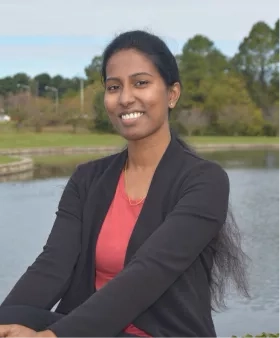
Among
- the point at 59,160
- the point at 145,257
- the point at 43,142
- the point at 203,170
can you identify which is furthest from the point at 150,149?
the point at 43,142

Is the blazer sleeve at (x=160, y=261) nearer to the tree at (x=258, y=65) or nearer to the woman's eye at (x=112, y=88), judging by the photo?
the woman's eye at (x=112, y=88)

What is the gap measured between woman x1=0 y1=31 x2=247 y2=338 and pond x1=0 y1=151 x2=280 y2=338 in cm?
338

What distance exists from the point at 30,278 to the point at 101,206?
0.27 m

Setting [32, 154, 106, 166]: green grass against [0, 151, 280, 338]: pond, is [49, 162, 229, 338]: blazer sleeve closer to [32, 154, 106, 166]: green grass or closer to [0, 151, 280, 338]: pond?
[0, 151, 280, 338]: pond

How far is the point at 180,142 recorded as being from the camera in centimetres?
210

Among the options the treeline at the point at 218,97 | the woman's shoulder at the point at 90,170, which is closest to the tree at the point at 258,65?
the treeline at the point at 218,97

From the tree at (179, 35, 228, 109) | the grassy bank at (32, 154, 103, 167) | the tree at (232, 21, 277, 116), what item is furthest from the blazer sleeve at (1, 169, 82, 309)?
the tree at (232, 21, 277, 116)

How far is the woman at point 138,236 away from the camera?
1.73 meters

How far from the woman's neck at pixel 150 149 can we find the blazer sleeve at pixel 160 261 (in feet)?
0.57

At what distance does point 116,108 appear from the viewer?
200 cm

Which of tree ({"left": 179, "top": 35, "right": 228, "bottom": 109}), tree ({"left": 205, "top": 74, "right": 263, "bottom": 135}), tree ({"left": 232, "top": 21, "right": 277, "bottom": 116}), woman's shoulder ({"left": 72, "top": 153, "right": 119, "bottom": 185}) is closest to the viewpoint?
woman's shoulder ({"left": 72, "top": 153, "right": 119, "bottom": 185})

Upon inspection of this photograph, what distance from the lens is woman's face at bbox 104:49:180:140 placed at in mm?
1940

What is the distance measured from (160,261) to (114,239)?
0.68ft

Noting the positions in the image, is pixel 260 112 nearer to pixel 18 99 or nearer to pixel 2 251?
pixel 18 99
